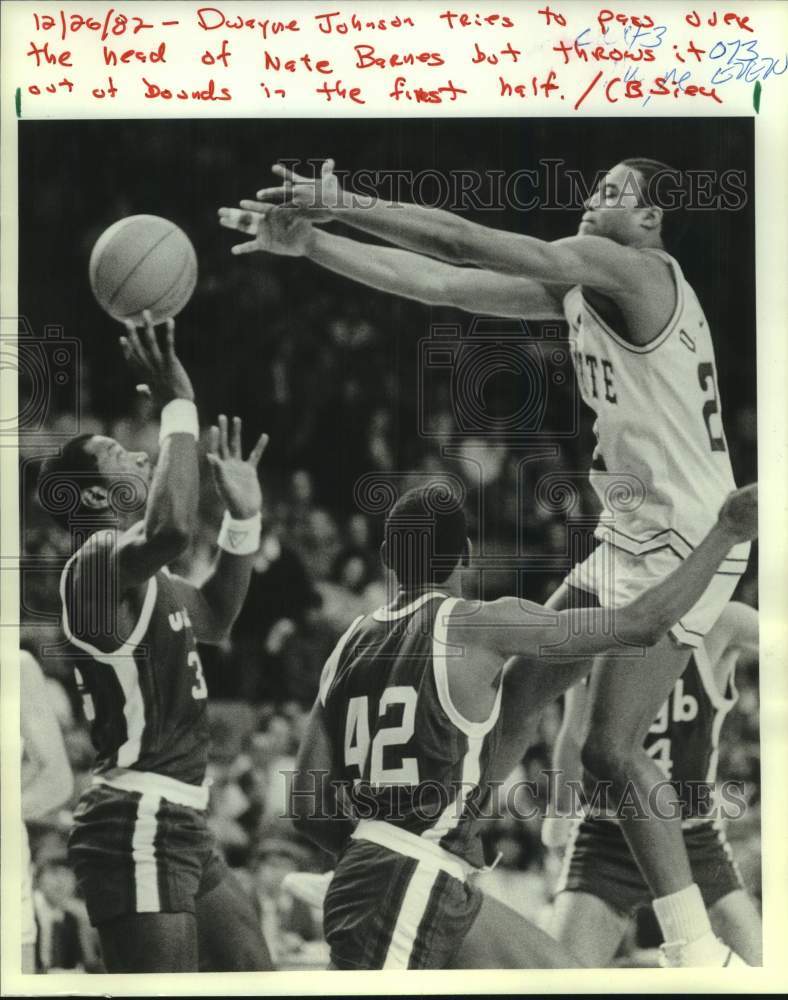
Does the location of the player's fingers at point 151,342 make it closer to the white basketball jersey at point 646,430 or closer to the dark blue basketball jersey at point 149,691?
the dark blue basketball jersey at point 149,691

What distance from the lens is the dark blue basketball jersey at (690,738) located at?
266cm

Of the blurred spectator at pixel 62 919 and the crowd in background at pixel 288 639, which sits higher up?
the crowd in background at pixel 288 639

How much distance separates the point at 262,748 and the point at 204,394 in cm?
96

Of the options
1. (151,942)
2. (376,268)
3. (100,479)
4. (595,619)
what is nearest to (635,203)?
(376,268)

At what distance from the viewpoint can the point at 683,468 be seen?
8.77 ft

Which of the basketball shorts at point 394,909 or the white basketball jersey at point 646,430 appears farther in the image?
the white basketball jersey at point 646,430

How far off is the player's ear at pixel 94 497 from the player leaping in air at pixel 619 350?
0.75 meters

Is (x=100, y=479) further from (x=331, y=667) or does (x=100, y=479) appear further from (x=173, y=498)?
(x=331, y=667)

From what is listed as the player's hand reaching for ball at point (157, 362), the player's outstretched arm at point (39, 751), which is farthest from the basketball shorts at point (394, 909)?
the player's hand reaching for ball at point (157, 362)

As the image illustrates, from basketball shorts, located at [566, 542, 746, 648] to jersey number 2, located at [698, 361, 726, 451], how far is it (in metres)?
0.32

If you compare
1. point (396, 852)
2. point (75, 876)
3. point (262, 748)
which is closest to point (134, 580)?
point (262, 748)

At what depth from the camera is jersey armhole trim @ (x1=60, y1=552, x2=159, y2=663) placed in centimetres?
264

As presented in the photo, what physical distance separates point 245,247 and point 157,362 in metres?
0.39

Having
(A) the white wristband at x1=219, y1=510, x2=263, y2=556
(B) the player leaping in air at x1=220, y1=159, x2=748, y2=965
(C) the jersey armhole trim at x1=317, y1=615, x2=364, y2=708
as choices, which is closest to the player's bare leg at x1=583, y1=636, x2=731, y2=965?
(B) the player leaping in air at x1=220, y1=159, x2=748, y2=965
